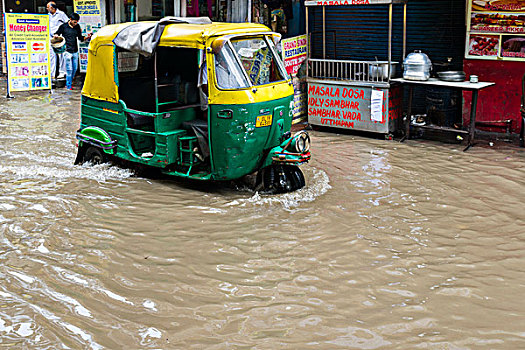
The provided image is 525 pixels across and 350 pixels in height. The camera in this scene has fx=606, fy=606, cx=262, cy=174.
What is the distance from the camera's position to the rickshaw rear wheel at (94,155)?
8344 millimetres

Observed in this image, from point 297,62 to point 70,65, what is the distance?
7326mm

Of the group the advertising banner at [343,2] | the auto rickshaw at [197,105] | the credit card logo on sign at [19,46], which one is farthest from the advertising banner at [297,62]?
the credit card logo on sign at [19,46]

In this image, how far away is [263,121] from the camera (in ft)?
23.4

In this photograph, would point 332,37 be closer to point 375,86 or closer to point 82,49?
point 375,86

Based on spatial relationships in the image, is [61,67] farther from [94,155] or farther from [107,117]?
[107,117]

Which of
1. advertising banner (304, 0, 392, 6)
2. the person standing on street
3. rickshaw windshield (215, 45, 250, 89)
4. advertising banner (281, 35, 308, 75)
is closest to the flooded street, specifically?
rickshaw windshield (215, 45, 250, 89)

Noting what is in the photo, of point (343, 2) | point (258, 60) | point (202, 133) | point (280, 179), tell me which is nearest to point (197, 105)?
point (202, 133)

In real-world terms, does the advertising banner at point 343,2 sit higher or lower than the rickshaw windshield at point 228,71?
higher

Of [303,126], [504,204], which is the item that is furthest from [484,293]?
[303,126]

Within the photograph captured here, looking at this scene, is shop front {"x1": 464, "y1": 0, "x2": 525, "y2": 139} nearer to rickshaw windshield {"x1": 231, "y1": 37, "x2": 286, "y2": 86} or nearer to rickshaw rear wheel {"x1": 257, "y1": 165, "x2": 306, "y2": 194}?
rickshaw windshield {"x1": 231, "y1": 37, "x2": 286, "y2": 86}

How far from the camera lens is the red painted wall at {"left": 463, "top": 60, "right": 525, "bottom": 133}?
10.1 m

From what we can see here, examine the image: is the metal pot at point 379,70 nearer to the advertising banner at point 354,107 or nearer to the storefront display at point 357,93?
the storefront display at point 357,93

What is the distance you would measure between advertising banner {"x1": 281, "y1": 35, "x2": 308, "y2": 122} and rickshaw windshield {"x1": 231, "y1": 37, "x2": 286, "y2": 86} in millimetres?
3049

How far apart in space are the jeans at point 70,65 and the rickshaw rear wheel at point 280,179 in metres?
10.1
